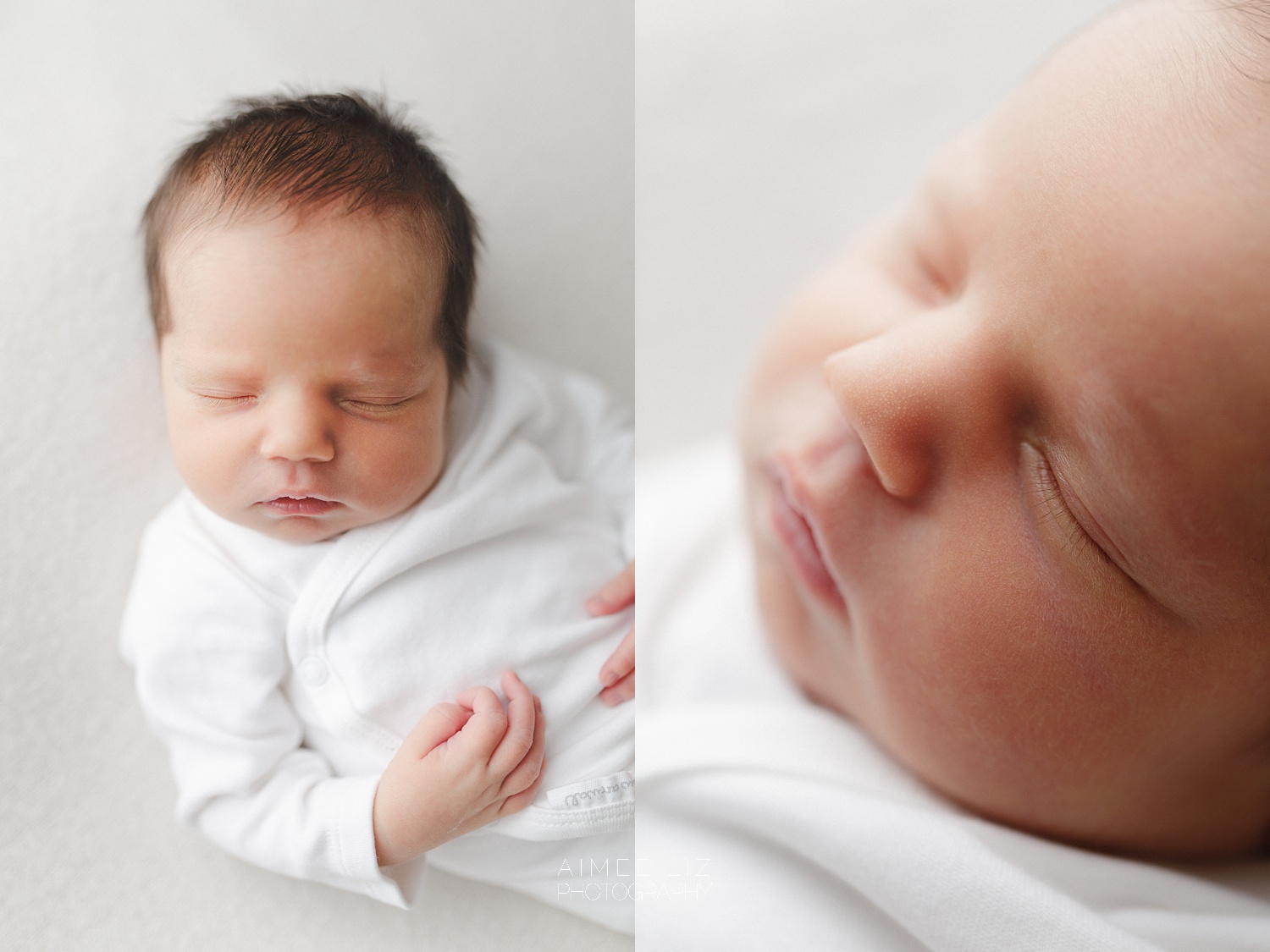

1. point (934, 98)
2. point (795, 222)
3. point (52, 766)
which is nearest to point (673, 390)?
point (795, 222)

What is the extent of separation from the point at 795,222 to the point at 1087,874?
26.8 inches

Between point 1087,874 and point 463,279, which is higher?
point 463,279

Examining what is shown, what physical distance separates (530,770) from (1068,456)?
332 millimetres

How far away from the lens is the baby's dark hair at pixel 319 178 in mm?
468

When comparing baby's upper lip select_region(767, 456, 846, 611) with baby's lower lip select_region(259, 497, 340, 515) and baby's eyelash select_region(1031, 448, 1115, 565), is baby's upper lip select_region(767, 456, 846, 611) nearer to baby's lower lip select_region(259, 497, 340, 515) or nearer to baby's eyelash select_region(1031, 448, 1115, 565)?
baby's eyelash select_region(1031, 448, 1115, 565)

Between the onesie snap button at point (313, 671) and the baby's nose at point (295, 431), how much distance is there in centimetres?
12

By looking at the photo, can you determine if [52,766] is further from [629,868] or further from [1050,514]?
[1050,514]

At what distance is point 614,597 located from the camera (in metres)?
0.56

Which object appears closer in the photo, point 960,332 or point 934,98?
point 960,332

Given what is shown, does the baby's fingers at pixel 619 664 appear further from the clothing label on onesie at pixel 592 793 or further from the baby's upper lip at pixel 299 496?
the baby's upper lip at pixel 299 496

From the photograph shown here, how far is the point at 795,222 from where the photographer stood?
1.00 m

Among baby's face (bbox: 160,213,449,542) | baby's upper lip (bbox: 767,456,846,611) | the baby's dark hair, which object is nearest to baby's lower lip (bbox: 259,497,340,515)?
baby's face (bbox: 160,213,449,542)

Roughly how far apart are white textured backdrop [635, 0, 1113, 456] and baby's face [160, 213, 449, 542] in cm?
50

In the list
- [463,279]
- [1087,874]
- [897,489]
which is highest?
[463,279]
